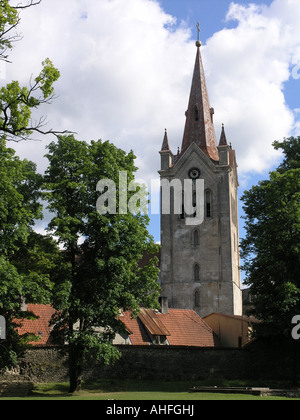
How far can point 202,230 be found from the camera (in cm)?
6228

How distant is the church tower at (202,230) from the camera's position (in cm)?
5956

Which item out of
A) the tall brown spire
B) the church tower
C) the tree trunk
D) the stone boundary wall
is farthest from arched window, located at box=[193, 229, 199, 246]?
the tree trunk

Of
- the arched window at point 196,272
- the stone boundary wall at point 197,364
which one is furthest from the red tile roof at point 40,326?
the arched window at point 196,272

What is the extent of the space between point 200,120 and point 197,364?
128 feet

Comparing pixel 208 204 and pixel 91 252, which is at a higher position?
pixel 208 204

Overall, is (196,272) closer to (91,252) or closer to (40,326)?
(40,326)

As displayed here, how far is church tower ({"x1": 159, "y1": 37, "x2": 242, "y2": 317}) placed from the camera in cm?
5956

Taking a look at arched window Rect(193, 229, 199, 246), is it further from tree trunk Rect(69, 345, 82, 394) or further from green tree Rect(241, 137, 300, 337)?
tree trunk Rect(69, 345, 82, 394)

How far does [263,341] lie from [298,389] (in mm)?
6466

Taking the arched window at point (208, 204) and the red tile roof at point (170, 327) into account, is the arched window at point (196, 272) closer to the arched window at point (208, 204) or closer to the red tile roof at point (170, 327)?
the arched window at point (208, 204)

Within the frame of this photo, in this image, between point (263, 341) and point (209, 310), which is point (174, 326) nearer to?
point (263, 341)

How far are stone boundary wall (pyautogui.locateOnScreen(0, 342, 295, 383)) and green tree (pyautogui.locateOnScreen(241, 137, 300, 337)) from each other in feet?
9.55

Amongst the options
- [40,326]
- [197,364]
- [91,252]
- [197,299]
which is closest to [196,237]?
[197,299]

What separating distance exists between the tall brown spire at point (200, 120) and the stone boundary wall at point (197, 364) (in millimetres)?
33937
